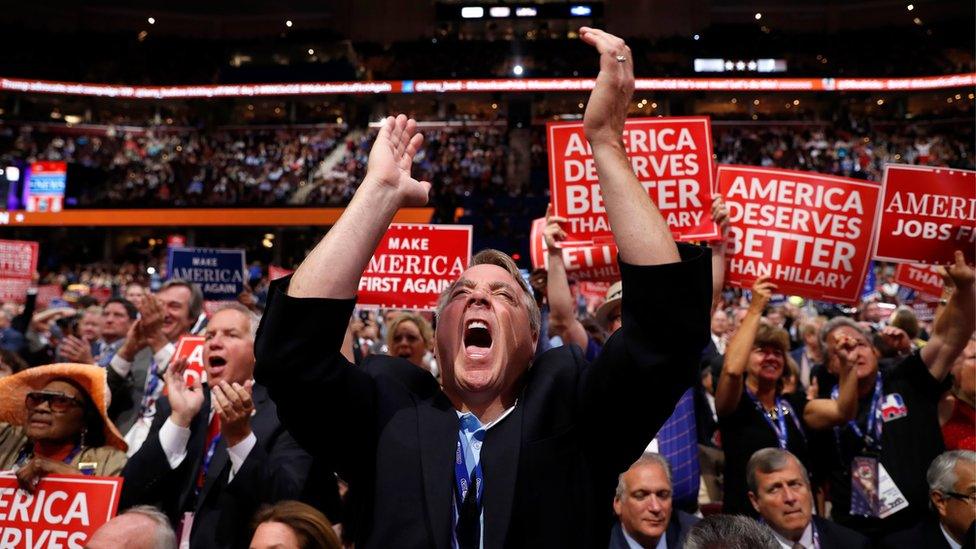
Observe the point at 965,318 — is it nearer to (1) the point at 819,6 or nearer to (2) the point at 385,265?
(2) the point at 385,265

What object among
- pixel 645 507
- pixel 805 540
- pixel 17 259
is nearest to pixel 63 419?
pixel 645 507

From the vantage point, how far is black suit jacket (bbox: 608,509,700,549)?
11.7 feet

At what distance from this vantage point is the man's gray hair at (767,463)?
11.8 feet

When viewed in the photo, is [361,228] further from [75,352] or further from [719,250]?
[75,352]

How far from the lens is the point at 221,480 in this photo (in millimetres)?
3055

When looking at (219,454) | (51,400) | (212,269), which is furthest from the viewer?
(212,269)

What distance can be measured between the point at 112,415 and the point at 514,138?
94.1ft

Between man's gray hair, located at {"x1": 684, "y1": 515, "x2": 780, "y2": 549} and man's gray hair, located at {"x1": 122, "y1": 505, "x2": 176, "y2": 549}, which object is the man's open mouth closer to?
man's gray hair, located at {"x1": 684, "y1": 515, "x2": 780, "y2": 549}

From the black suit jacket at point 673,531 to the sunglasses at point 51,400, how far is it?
95.1 inches

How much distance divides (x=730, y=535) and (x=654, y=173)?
2.62m

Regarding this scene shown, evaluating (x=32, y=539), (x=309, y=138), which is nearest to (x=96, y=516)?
(x=32, y=539)

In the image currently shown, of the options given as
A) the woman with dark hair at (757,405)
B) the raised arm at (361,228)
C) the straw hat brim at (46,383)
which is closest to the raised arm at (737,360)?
the woman with dark hair at (757,405)

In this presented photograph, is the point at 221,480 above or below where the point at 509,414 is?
below

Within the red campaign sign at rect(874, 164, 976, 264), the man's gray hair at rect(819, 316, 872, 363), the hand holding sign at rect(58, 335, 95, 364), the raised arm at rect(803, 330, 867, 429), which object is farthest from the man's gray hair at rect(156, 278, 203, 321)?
the red campaign sign at rect(874, 164, 976, 264)
